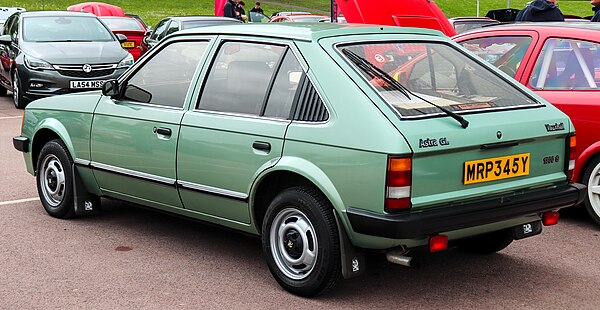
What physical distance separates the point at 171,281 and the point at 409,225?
1.66 meters

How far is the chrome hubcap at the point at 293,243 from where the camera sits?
4.94 m

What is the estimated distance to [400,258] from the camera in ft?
15.4

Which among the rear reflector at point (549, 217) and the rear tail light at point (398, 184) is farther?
the rear reflector at point (549, 217)

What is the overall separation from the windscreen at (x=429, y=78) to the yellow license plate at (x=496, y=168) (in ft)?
1.08

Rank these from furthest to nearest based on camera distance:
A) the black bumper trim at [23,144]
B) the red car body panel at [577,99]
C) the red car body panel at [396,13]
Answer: the red car body panel at [396,13] → the black bumper trim at [23,144] → the red car body panel at [577,99]

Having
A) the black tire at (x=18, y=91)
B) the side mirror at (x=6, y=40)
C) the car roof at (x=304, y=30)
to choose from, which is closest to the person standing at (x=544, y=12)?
the car roof at (x=304, y=30)

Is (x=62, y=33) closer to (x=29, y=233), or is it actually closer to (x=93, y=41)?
(x=93, y=41)

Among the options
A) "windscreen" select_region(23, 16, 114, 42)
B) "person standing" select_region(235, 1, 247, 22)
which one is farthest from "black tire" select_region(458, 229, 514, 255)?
"person standing" select_region(235, 1, 247, 22)

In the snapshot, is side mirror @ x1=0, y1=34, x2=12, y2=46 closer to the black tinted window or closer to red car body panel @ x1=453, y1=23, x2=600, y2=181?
red car body panel @ x1=453, y1=23, x2=600, y2=181

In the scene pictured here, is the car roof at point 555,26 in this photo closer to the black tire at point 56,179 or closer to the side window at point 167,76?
the side window at point 167,76

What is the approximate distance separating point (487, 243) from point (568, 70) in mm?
1860

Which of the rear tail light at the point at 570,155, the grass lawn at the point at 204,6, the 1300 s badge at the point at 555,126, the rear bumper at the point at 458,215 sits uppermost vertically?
the 1300 s badge at the point at 555,126

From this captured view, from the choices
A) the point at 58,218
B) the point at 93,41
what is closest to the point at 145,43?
the point at 93,41

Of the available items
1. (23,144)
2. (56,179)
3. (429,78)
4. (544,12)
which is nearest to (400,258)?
(429,78)
